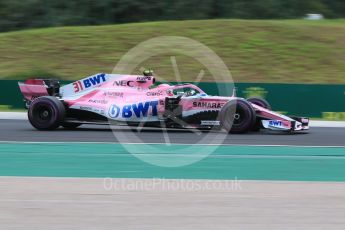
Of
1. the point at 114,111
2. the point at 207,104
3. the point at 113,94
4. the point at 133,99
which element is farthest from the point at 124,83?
the point at 207,104

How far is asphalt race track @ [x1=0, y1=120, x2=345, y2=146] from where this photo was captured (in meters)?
13.4

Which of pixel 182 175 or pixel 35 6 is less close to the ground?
pixel 35 6

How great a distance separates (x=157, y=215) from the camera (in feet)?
21.8

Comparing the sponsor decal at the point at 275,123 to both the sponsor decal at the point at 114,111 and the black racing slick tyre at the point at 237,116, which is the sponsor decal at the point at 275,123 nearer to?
the black racing slick tyre at the point at 237,116

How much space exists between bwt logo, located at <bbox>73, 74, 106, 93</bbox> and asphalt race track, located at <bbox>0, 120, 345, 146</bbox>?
37.1 inches

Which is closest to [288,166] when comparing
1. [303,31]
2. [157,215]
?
[157,215]

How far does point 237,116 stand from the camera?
14.3 m

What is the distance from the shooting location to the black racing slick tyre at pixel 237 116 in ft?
46.3

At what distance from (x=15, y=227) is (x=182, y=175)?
352 centimetres

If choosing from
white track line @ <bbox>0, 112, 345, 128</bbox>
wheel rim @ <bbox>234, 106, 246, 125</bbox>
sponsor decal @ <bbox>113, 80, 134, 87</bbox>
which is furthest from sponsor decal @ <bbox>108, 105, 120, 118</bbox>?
white track line @ <bbox>0, 112, 345, 128</bbox>

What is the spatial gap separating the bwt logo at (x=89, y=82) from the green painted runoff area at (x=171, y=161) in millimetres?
2652

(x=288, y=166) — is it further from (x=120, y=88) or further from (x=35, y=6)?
(x=35, y=6)

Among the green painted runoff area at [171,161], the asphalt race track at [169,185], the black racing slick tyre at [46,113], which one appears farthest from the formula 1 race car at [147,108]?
the green painted runoff area at [171,161]

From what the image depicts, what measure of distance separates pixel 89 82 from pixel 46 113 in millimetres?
1141
